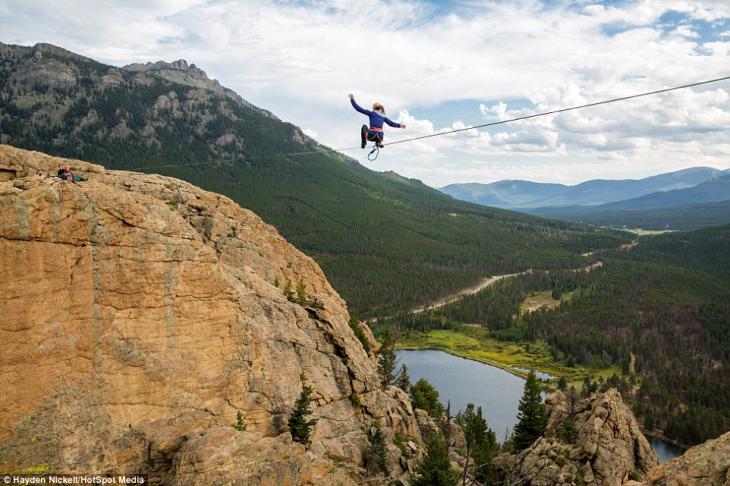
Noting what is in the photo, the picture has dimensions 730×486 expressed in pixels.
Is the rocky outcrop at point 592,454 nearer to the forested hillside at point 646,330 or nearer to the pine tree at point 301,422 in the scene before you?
the pine tree at point 301,422

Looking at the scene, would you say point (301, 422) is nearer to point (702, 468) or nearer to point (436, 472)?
point (436, 472)

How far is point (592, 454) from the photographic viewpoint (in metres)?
40.9

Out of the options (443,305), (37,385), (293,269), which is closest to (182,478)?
(37,385)

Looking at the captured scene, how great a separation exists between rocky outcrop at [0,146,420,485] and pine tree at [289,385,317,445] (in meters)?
0.71

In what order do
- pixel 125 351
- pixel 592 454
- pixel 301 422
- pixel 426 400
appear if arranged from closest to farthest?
pixel 125 351 < pixel 301 422 < pixel 592 454 < pixel 426 400

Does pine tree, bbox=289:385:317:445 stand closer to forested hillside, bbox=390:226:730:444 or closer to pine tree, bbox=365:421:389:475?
pine tree, bbox=365:421:389:475

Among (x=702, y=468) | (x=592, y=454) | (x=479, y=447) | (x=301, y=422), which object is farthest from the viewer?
(x=479, y=447)

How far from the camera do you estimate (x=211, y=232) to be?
38.3m

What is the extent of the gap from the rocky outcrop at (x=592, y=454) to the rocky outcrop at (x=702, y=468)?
23943 millimetres

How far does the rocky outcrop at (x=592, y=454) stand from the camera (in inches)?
1539

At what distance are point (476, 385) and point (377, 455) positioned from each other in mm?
78938

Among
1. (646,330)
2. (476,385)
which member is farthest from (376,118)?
(646,330)

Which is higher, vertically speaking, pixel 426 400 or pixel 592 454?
pixel 592 454

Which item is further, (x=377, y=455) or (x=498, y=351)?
(x=498, y=351)
